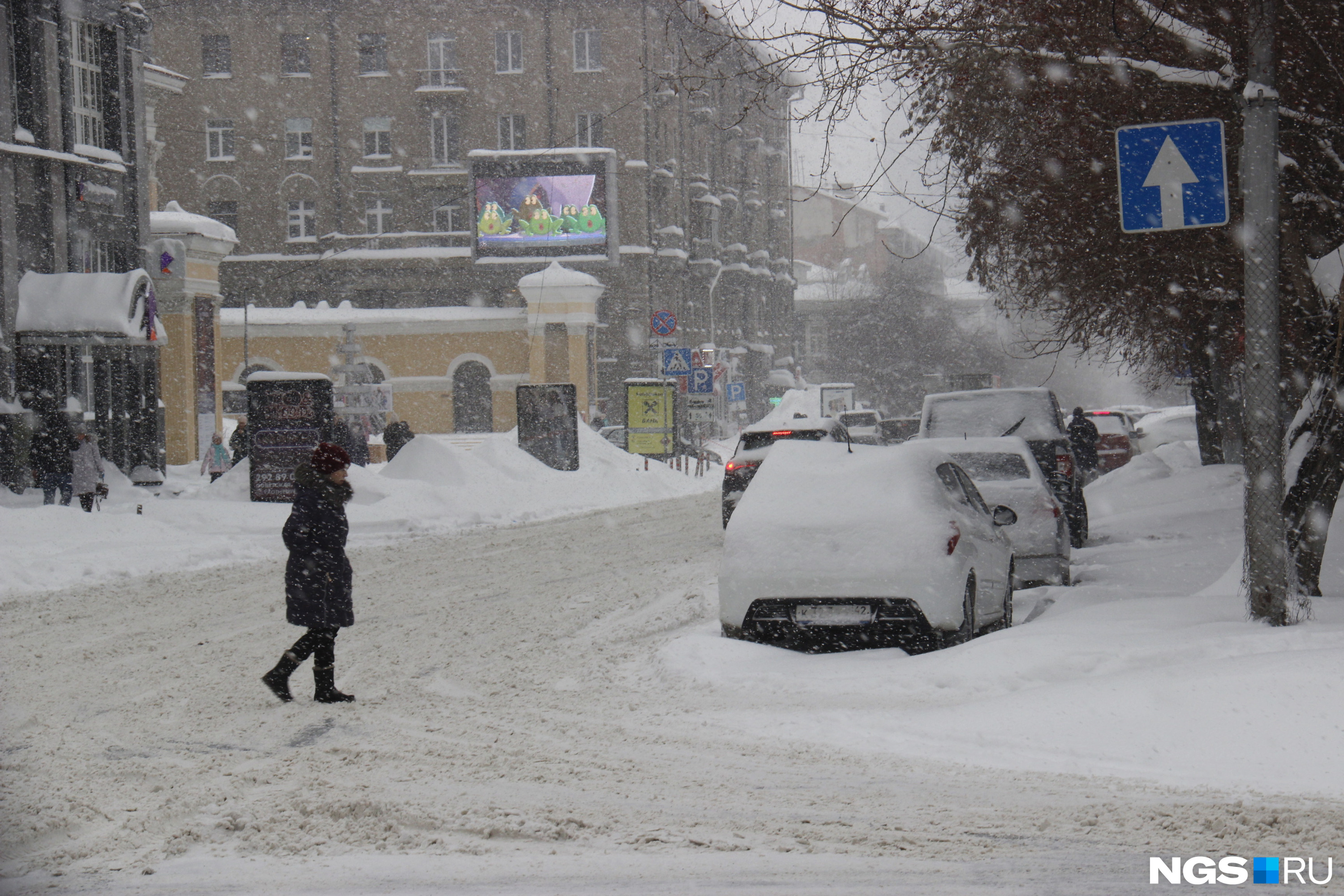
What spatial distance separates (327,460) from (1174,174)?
5.62 metres

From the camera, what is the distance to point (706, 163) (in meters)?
62.4

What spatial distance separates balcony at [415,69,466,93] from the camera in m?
54.2

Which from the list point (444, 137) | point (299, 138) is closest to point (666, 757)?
point (444, 137)

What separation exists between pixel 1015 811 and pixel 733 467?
13406 millimetres

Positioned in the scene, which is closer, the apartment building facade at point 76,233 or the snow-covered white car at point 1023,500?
the snow-covered white car at point 1023,500

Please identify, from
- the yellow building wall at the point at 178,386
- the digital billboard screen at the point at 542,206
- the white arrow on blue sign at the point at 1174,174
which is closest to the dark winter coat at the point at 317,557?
the white arrow on blue sign at the point at 1174,174

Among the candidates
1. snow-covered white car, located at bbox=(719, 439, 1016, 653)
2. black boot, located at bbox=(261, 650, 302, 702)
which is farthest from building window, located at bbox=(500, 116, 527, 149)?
black boot, located at bbox=(261, 650, 302, 702)

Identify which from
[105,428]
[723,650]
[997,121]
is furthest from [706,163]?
[723,650]

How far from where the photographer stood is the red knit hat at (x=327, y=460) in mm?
7840

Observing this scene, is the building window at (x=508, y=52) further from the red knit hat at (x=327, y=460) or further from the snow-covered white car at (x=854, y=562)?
the red knit hat at (x=327, y=460)

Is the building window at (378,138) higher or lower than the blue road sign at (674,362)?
higher

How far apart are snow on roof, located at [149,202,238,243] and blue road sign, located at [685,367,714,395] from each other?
39.9ft

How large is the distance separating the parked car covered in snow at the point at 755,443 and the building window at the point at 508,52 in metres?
38.5

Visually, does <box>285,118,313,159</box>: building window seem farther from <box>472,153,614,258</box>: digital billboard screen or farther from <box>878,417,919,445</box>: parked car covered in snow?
<box>878,417,919,445</box>: parked car covered in snow
